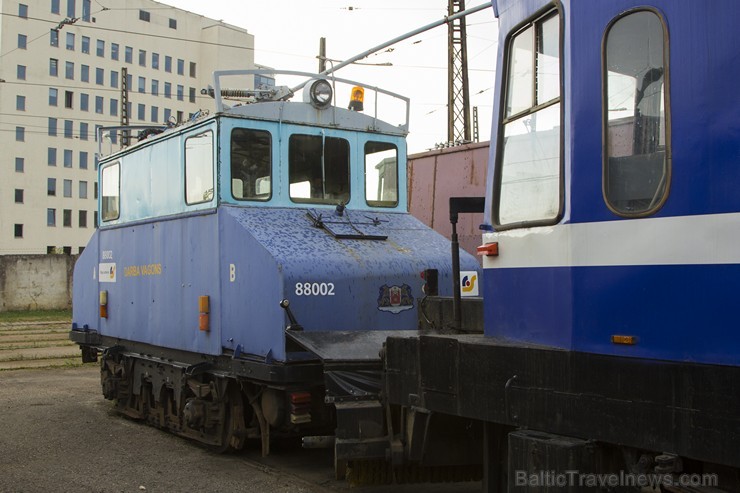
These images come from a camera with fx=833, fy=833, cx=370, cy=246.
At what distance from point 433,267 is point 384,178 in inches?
67.0

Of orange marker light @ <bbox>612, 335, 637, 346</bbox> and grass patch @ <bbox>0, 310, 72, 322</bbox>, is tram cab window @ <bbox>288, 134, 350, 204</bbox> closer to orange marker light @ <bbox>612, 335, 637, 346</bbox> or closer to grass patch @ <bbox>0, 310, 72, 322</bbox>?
orange marker light @ <bbox>612, 335, 637, 346</bbox>

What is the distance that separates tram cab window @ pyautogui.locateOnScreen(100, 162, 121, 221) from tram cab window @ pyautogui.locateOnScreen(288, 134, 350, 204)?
3751 mm

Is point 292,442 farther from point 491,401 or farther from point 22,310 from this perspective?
point 22,310

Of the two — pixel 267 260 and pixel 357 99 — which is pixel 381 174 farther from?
pixel 267 260

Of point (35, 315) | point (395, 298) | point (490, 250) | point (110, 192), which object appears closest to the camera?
point (490, 250)

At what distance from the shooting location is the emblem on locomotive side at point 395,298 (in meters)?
8.29

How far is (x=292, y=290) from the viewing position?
25.3 feet

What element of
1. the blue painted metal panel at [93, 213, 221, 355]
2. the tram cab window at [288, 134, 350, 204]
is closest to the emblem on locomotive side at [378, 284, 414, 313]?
the tram cab window at [288, 134, 350, 204]

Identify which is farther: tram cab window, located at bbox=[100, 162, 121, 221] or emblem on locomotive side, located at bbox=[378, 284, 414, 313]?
tram cab window, located at bbox=[100, 162, 121, 221]

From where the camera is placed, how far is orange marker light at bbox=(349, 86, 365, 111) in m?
9.80

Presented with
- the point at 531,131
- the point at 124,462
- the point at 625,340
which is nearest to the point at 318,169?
the point at 124,462

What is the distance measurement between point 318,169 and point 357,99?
3.60ft

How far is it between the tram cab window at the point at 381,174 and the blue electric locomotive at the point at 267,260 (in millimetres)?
18

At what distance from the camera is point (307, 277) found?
780 centimetres
